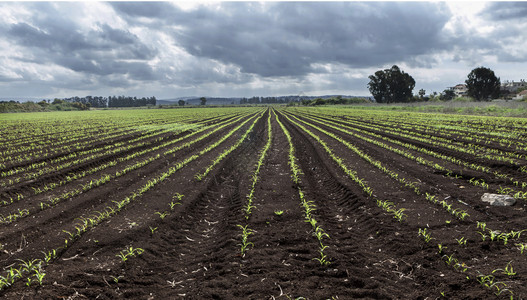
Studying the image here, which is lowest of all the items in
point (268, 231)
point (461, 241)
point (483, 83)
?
point (268, 231)

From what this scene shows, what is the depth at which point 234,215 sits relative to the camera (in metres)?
6.28

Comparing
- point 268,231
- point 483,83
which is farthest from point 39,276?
point 483,83

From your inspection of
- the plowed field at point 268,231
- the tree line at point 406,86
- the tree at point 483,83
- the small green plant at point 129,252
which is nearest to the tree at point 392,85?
the tree line at point 406,86

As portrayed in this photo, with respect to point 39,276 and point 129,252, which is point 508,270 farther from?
point 39,276

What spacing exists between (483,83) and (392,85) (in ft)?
83.3

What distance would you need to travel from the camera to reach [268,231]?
17.7 feet

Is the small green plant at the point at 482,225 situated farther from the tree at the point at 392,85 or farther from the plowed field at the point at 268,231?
the tree at the point at 392,85

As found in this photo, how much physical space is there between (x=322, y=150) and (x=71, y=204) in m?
10.5

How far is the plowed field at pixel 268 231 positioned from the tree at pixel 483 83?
8212 centimetres

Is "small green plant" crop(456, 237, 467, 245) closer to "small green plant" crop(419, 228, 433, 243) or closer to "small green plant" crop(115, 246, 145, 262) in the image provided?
"small green plant" crop(419, 228, 433, 243)

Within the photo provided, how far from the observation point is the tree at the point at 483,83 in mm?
72869

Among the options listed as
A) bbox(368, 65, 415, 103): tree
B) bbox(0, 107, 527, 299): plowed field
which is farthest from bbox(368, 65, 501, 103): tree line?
bbox(0, 107, 527, 299): plowed field

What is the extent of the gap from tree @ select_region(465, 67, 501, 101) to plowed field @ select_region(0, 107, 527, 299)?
269ft

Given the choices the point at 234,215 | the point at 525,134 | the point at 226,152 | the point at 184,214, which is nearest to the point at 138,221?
the point at 184,214
